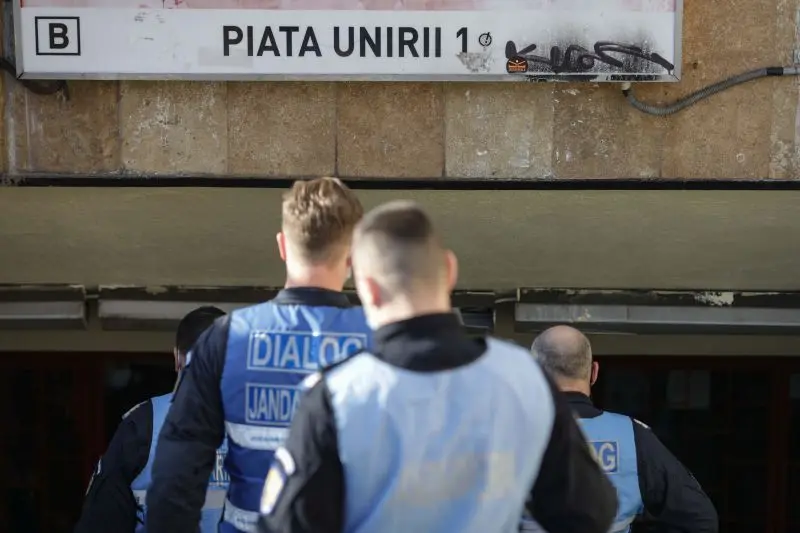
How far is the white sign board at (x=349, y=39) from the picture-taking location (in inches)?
151

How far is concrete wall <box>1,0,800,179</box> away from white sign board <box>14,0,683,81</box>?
0.14 metres

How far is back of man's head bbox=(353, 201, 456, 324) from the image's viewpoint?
1.81 metres

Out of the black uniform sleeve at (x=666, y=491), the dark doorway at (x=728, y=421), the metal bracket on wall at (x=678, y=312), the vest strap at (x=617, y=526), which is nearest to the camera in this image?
the vest strap at (x=617, y=526)

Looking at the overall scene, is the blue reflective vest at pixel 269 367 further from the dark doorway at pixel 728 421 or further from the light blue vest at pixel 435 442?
the dark doorway at pixel 728 421

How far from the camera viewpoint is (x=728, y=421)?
5652mm

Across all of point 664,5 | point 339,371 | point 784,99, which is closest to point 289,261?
point 339,371

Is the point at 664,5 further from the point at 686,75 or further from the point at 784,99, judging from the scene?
the point at 784,99

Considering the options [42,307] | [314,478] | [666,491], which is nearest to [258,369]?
[314,478]

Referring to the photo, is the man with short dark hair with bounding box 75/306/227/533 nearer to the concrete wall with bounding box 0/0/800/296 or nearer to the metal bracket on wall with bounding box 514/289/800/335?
the concrete wall with bounding box 0/0/800/296

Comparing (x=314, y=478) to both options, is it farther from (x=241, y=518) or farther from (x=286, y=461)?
(x=241, y=518)

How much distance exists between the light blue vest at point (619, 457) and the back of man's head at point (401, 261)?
57.6 inches

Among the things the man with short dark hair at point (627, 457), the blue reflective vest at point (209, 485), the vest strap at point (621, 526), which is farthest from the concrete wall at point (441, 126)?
the vest strap at point (621, 526)

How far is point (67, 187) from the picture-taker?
404cm

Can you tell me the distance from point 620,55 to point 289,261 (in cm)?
222
